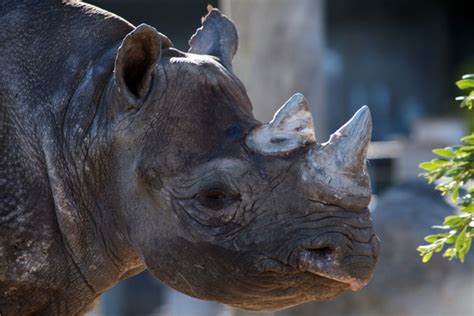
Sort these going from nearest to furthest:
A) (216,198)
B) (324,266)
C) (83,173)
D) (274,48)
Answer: (324,266), (216,198), (83,173), (274,48)

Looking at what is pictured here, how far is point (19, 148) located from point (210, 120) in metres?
0.64

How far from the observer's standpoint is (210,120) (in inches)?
167

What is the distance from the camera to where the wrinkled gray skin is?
158 inches

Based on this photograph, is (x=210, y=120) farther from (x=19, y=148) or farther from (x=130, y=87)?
(x=19, y=148)

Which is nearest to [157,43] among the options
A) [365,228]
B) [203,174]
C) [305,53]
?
[203,174]

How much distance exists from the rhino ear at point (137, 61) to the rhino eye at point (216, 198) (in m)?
0.40

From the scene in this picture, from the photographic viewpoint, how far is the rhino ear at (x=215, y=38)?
15.6ft

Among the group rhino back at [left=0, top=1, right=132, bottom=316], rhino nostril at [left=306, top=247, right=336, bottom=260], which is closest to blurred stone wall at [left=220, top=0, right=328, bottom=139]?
rhino back at [left=0, top=1, right=132, bottom=316]

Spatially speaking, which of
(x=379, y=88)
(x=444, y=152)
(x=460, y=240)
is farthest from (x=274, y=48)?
(x=379, y=88)

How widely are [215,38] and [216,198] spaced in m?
0.86

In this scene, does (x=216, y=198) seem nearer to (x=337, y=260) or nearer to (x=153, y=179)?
(x=153, y=179)

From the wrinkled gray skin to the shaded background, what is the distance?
14.0 ft

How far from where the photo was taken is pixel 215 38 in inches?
189

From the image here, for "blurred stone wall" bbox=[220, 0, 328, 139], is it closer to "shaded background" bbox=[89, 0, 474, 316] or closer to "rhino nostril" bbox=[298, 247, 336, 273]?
"shaded background" bbox=[89, 0, 474, 316]
